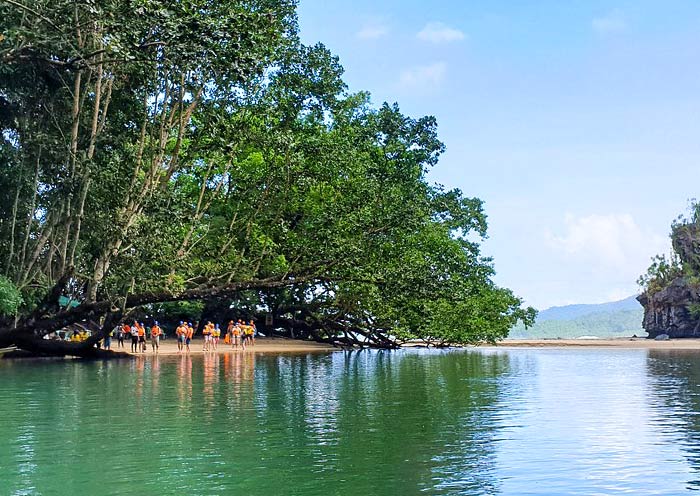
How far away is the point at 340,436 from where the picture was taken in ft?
57.1

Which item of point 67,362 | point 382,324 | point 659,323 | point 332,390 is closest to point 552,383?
point 332,390

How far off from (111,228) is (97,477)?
2158cm

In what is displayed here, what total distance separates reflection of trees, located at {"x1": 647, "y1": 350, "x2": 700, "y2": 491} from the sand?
25.3 meters

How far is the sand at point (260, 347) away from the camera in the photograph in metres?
55.8

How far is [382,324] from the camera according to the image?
2445 inches

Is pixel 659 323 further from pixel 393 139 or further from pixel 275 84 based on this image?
pixel 275 84

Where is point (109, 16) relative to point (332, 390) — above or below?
above

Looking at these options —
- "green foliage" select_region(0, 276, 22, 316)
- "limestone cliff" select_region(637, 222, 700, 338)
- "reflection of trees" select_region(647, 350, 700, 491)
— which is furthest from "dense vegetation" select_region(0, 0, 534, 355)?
"limestone cliff" select_region(637, 222, 700, 338)

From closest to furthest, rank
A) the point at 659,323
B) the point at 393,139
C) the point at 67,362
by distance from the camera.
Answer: the point at 67,362 → the point at 393,139 → the point at 659,323

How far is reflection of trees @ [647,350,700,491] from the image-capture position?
16.2 m

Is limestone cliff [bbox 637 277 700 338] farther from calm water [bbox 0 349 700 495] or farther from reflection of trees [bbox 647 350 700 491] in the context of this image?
calm water [bbox 0 349 700 495]

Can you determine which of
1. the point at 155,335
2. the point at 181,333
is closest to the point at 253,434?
the point at 155,335

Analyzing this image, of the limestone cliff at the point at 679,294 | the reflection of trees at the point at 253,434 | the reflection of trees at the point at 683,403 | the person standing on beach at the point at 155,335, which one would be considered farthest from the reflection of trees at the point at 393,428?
the limestone cliff at the point at 679,294

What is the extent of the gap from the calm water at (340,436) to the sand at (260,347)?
2278 centimetres
